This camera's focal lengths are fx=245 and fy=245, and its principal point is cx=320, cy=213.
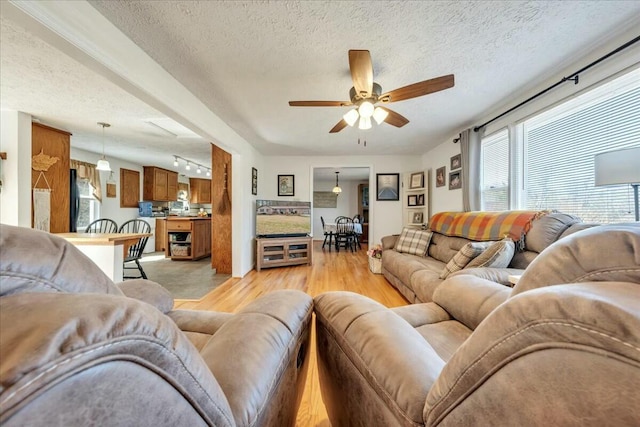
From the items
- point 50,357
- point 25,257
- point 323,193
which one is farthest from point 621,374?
point 323,193

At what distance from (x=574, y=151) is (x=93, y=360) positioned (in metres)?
3.21

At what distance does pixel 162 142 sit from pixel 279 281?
310cm

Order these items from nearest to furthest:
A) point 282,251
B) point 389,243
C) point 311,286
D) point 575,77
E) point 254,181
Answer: point 575,77, point 311,286, point 389,243, point 282,251, point 254,181

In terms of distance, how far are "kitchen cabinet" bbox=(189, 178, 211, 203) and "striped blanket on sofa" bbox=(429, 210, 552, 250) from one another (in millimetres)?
6842

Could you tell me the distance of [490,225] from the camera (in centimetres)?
251

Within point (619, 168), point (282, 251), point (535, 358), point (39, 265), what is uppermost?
point (619, 168)

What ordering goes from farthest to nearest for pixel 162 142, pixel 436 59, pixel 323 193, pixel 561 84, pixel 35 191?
pixel 323 193 → pixel 162 142 → pixel 35 191 → pixel 561 84 → pixel 436 59

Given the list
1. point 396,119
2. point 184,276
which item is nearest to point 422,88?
point 396,119

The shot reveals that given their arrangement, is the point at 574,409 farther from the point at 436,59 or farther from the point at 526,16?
the point at 436,59

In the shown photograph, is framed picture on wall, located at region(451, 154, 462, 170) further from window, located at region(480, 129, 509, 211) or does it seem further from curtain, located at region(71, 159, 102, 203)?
curtain, located at region(71, 159, 102, 203)

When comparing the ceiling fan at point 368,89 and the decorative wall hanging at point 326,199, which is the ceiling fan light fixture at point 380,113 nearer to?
the ceiling fan at point 368,89

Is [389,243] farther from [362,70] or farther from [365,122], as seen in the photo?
[362,70]

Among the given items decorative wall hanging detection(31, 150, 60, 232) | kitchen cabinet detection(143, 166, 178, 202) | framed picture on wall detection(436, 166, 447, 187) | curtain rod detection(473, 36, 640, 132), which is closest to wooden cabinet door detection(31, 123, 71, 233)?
decorative wall hanging detection(31, 150, 60, 232)

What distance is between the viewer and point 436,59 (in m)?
1.97
